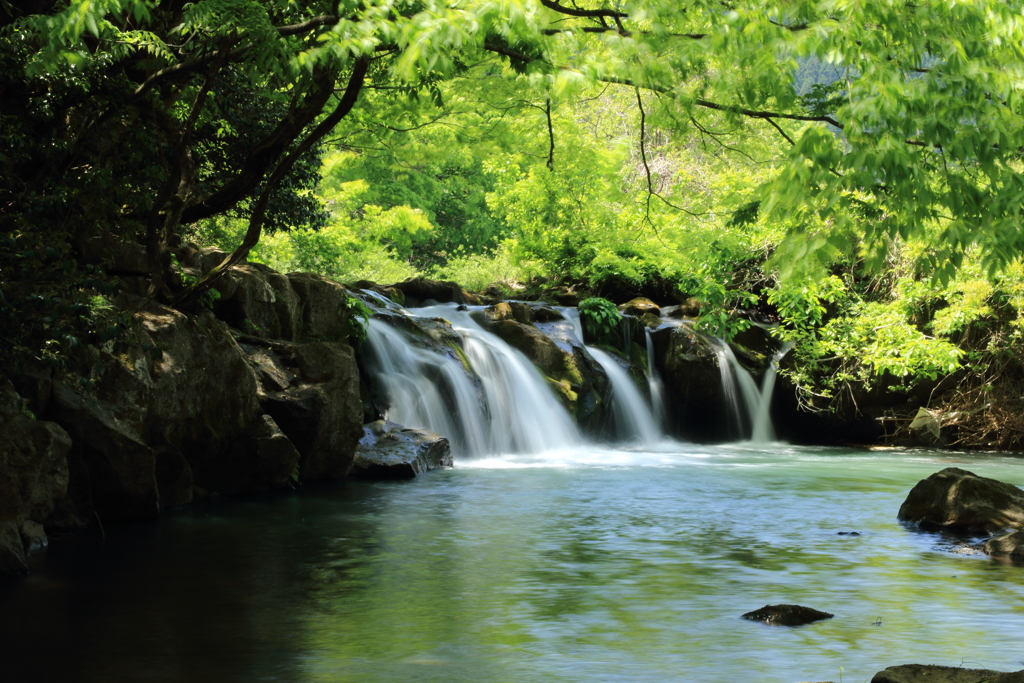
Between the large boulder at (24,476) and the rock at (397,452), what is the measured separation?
489 cm

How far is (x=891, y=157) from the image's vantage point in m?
3.88

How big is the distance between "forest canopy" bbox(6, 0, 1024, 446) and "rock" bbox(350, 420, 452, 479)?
323cm

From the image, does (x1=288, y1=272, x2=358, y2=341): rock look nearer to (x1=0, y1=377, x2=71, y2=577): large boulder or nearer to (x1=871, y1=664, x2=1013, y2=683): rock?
(x1=0, y1=377, x2=71, y2=577): large boulder

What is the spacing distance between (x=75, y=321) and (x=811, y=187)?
5.87m

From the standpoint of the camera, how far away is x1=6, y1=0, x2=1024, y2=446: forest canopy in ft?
13.7

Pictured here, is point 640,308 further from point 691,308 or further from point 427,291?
point 427,291

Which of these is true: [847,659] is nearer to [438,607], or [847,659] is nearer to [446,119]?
[438,607]

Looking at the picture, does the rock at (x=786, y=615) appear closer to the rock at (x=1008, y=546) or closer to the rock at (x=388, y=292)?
the rock at (x=1008, y=546)

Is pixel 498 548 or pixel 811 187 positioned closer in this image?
pixel 811 187

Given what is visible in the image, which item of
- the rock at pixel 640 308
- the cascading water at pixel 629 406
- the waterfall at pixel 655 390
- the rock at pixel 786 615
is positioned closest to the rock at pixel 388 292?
the cascading water at pixel 629 406

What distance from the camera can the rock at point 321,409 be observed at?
37.0 ft

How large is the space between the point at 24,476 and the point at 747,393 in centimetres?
1528

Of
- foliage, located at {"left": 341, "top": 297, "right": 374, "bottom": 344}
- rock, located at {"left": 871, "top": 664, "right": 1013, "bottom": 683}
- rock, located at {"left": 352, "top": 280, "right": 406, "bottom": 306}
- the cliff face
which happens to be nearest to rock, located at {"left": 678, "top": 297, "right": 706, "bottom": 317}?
rock, located at {"left": 352, "top": 280, "right": 406, "bottom": 306}

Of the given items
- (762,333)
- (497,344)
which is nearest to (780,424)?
(762,333)
